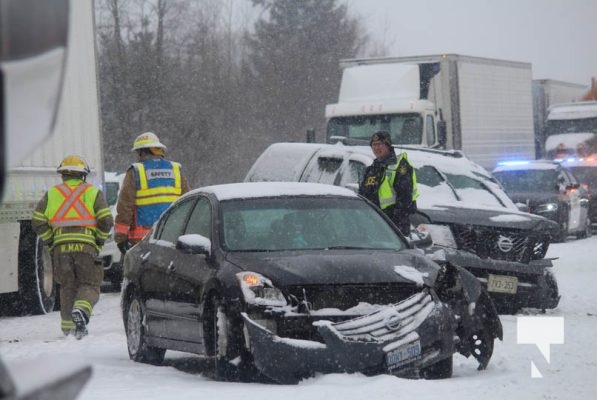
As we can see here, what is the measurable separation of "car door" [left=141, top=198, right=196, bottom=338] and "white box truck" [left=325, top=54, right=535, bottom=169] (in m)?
12.2

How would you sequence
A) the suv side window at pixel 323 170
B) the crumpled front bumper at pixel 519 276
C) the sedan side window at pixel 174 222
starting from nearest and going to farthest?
the sedan side window at pixel 174 222
the crumpled front bumper at pixel 519 276
the suv side window at pixel 323 170

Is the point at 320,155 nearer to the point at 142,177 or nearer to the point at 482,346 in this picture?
the point at 142,177

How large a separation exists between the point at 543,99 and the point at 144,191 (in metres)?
30.4

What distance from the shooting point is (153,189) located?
11.9 meters

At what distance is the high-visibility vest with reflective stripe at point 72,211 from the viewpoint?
1184 cm

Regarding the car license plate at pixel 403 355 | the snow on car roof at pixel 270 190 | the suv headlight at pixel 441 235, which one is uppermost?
the snow on car roof at pixel 270 190

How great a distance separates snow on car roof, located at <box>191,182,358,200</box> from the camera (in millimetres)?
9664

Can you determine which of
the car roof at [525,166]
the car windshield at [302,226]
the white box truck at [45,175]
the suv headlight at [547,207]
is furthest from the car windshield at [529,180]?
the car windshield at [302,226]

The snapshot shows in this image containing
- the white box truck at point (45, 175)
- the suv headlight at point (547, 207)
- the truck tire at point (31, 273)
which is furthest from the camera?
the suv headlight at point (547, 207)

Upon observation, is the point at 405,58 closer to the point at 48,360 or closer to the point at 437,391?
the point at 437,391

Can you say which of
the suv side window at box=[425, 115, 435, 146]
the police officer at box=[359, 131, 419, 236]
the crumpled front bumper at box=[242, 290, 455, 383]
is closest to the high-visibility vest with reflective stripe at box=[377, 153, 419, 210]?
the police officer at box=[359, 131, 419, 236]

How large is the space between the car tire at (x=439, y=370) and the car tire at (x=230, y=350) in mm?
1227

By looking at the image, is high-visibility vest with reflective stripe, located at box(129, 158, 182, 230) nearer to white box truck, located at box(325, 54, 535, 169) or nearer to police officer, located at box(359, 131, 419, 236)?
police officer, located at box(359, 131, 419, 236)

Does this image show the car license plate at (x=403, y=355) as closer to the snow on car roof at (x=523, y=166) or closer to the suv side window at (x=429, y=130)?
the suv side window at (x=429, y=130)
